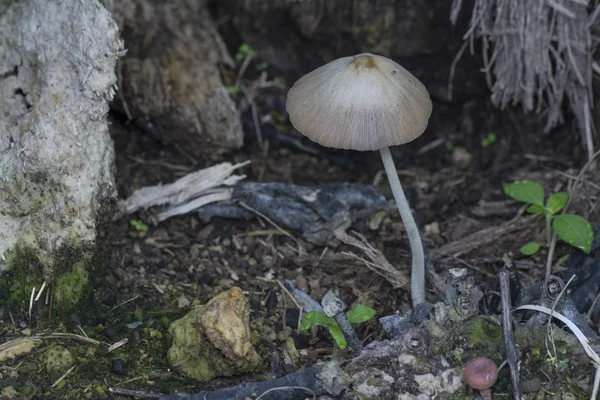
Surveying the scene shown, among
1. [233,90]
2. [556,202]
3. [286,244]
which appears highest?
[233,90]

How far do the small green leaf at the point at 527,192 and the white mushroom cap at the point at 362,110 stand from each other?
102cm

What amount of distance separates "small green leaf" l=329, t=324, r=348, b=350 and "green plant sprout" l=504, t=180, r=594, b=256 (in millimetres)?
1276

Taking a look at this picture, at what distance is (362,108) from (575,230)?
1.41m

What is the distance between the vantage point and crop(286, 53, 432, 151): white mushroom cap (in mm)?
2820

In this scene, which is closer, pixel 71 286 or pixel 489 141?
pixel 71 286

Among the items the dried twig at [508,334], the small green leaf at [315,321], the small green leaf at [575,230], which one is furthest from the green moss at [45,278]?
the small green leaf at [575,230]

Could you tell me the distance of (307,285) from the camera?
11.6 feet

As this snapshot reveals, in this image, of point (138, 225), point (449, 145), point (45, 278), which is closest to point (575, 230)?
point (449, 145)

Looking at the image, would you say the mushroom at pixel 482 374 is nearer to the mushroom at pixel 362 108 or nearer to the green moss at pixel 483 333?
the green moss at pixel 483 333

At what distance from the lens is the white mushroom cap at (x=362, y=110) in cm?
282

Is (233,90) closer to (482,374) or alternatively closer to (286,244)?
(286,244)

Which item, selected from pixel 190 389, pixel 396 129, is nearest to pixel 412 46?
pixel 396 129

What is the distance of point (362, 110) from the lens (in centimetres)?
282

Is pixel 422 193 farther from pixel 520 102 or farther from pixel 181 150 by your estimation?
pixel 181 150
